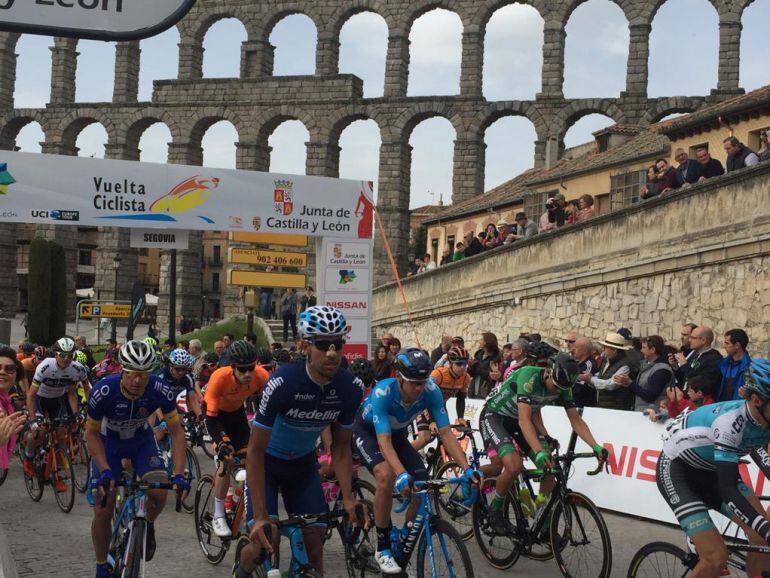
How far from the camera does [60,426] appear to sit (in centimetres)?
1184

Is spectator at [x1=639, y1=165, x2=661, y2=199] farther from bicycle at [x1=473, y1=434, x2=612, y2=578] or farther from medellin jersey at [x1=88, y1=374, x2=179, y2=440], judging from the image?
medellin jersey at [x1=88, y1=374, x2=179, y2=440]

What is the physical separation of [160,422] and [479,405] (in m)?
4.95

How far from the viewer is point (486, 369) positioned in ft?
52.6

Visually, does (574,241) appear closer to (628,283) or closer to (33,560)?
(628,283)

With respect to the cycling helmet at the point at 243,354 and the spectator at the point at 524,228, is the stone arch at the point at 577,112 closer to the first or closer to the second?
the spectator at the point at 524,228

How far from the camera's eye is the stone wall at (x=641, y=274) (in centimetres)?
1698

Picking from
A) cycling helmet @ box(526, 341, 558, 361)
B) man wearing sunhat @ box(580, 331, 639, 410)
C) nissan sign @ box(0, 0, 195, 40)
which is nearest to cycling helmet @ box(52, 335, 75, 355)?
cycling helmet @ box(526, 341, 558, 361)

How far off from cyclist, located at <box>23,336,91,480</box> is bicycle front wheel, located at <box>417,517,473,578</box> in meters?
6.55

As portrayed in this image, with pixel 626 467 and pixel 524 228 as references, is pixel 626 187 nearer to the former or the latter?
pixel 524 228

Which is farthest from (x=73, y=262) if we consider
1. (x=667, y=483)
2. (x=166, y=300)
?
(x=667, y=483)

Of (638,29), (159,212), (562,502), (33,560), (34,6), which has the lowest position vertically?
(33,560)

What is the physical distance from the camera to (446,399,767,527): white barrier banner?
35.4 feet

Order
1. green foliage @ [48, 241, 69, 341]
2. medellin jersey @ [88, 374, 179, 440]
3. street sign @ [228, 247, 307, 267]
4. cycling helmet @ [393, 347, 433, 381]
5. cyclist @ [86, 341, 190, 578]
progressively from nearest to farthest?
cyclist @ [86, 341, 190, 578] → cycling helmet @ [393, 347, 433, 381] → medellin jersey @ [88, 374, 179, 440] → street sign @ [228, 247, 307, 267] → green foliage @ [48, 241, 69, 341]

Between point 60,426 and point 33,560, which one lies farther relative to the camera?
point 60,426
